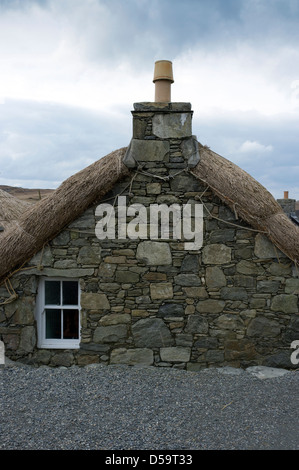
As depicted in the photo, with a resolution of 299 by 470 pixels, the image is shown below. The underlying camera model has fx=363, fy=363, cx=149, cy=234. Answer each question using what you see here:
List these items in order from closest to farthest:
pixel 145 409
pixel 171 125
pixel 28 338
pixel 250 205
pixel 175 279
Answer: pixel 145 409 < pixel 250 205 < pixel 171 125 < pixel 175 279 < pixel 28 338

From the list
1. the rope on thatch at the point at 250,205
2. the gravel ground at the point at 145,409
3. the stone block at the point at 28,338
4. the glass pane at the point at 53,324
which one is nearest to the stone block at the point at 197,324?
the gravel ground at the point at 145,409

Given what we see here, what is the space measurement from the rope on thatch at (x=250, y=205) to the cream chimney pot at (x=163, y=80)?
1.34 m

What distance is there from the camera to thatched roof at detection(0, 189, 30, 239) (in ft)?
24.4

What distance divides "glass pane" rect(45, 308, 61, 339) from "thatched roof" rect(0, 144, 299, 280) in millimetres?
1121

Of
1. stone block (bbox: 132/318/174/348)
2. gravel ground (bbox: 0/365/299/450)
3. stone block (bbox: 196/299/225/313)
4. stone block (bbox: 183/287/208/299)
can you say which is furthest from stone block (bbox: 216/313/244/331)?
stone block (bbox: 132/318/174/348)

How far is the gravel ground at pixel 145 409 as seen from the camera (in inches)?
171

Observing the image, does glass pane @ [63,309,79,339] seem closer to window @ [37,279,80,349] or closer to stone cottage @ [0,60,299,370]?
window @ [37,279,80,349]

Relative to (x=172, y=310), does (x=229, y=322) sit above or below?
below

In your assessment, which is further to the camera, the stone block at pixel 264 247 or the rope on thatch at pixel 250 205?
the stone block at pixel 264 247

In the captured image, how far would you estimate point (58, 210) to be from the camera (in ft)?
19.9

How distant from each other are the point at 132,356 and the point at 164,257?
71.2 inches

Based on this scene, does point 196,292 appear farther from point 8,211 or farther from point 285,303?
point 8,211

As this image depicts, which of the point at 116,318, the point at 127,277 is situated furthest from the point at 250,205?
the point at 116,318

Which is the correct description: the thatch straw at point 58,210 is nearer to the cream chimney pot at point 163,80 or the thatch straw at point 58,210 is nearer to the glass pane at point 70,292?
the glass pane at point 70,292
